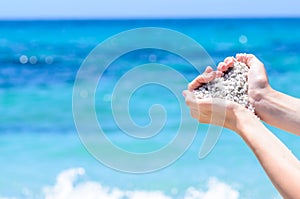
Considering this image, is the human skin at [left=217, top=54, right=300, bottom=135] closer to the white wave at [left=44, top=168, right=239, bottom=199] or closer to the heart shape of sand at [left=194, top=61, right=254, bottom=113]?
the heart shape of sand at [left=194, top=61, right=254, bottom=113]

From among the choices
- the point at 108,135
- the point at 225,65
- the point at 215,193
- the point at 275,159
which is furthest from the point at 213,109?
the point at 108,135

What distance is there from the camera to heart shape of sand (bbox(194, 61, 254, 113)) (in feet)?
5.58

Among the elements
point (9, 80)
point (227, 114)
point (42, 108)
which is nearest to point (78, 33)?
point (9, 80)

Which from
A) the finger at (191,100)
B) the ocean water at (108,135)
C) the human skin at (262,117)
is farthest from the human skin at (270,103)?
the ocean water at (108,135)

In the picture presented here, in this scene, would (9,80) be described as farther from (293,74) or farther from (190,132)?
(190,132)

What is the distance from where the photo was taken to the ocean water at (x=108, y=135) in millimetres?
3475

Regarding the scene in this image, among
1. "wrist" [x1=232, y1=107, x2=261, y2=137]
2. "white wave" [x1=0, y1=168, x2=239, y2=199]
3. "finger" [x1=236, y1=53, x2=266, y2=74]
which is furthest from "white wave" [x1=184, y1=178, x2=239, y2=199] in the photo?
"wrist" [x1=232, y1=107, x2=261, y2=137]

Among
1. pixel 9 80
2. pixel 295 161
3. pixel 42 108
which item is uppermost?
pixel 9 80

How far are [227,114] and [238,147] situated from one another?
268cm

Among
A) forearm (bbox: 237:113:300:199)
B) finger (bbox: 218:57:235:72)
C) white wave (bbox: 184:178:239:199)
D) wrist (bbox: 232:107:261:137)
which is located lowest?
forearm (bbox: 237:113:300:199)

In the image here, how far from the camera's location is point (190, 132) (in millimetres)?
3162

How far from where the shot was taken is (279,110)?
1.70 metres

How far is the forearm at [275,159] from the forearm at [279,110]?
0.20m

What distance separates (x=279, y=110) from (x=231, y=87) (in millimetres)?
151
